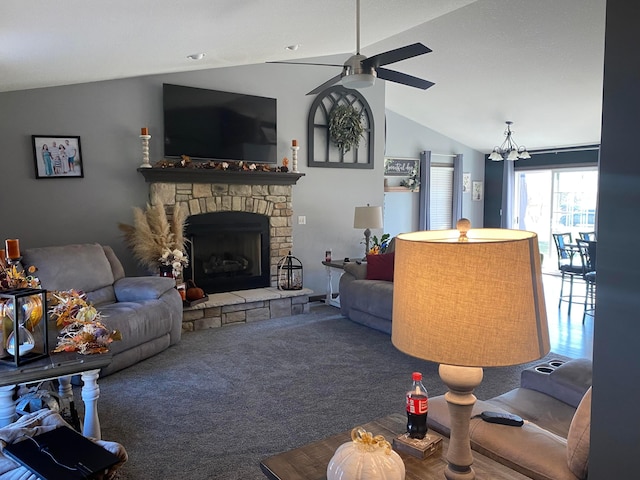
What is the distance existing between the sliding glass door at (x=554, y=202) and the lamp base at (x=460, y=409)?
821cm

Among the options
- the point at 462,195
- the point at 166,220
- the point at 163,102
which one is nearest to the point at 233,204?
the point at 166,220

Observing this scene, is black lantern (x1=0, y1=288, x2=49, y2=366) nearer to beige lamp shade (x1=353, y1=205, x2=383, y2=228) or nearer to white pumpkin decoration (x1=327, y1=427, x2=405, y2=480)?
white pumpkin decoration (x1=327, y1=427, x2=405, y2=480)

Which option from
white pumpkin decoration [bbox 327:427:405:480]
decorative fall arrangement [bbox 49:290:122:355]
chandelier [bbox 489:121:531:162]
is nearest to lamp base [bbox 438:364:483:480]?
white pumpkin decoration [bbox 327:427:405:480]

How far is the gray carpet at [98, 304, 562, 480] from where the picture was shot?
2.65 m

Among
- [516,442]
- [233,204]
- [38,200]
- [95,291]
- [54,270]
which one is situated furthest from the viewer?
[233,204]

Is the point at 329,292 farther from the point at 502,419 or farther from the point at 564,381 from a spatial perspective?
the point at 502,419

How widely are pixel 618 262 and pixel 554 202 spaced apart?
8755 mm

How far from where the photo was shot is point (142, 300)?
4.28 meters

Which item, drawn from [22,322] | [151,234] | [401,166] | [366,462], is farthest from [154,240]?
[401,166]

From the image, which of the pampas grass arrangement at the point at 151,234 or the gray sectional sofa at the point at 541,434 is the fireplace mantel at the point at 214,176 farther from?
the gray sectional sofa at the point at 541,434

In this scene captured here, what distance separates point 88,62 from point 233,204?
7.69 ft

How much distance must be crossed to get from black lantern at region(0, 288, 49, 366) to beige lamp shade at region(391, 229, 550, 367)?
1977 mm

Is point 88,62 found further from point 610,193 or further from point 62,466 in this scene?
point 610,193

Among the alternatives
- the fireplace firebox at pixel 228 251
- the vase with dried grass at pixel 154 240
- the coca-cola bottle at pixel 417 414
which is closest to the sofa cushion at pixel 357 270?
the fireplace firebox at pixel 228 251
